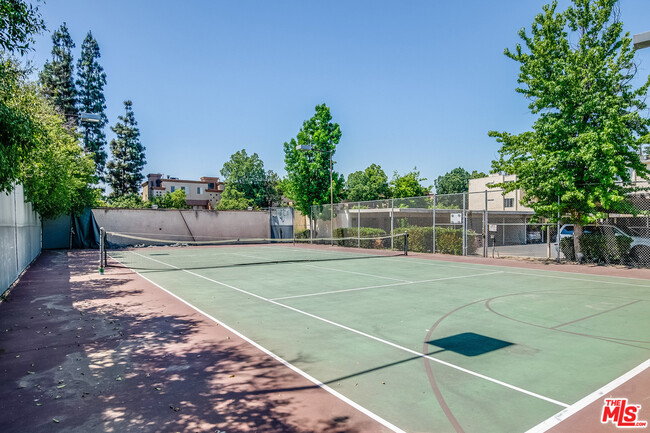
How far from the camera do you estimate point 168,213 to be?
34.5 metres

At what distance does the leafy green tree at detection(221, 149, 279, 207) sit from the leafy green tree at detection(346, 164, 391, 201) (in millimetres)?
15474

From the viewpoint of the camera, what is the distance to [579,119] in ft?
55.0

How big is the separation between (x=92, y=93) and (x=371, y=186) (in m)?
44.4

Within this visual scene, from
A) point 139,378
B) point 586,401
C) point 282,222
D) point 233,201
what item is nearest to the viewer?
point 586,401

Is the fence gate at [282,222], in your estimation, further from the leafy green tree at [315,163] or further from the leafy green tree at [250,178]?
the leafy green tree at [250,178]

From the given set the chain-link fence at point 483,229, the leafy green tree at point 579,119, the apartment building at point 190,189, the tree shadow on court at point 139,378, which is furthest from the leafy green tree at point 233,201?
the tree shadow on court at point 139,378

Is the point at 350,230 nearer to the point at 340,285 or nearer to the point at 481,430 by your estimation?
the point at 340,285

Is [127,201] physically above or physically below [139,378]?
above

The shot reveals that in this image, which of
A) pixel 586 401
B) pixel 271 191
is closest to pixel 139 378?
pixel 586 401

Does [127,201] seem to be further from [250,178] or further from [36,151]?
[36,151]

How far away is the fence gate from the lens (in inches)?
1531

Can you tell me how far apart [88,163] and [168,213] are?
8.82m

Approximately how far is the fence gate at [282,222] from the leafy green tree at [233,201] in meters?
24.3

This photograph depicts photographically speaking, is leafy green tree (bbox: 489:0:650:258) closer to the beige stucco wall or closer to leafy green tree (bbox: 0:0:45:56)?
leafy green tree (bbox: 0:0:45:56)
